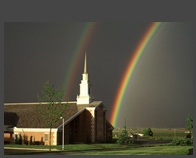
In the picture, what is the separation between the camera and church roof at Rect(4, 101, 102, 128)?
51.2 meters

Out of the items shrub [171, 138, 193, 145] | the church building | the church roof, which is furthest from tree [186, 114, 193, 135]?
the church roof

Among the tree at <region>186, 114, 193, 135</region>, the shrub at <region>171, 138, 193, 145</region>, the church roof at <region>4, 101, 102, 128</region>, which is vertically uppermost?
the church roof at <region>4, 101, 102, 128</region>

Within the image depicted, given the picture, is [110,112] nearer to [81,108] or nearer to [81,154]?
[81,108]

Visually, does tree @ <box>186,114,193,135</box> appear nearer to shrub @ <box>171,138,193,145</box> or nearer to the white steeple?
shrub @ <box>171,138,193,145</box>

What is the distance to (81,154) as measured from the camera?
39.2 metres

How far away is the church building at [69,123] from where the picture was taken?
164ft

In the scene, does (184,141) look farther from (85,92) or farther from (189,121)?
(85,92)

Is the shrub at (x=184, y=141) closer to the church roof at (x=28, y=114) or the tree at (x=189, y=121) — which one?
the tree at (x=189, y=121)

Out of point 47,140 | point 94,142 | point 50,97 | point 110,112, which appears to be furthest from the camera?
point 110,112

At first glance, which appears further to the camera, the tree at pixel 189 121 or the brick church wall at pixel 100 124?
the brick church wall at pixel 100 124

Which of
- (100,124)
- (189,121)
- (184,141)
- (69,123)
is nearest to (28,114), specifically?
(69,123)

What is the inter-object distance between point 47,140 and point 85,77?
1252cm

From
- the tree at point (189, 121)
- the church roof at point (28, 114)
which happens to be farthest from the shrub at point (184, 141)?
the church roof at point (28, 114)

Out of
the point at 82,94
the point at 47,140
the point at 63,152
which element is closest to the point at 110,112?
the point at 82,94
